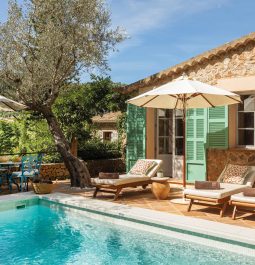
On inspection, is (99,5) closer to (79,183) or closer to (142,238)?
(79,183)

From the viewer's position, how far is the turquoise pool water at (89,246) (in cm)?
573

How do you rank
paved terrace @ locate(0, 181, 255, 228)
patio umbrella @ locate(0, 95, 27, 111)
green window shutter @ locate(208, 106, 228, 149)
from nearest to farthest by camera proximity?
paved terrace @ locate(0, 181, 255, 228), patio umbrella @ locate(0, 95, 27, 111), green window shutter @ locate(208, 106, 228, 149)

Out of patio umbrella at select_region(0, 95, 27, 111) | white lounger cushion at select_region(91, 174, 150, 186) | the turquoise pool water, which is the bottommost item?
the turquoise pool water

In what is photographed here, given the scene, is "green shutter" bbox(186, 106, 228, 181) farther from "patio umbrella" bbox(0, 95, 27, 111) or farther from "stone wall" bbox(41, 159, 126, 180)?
"patio umbrella" bbox(0, 95, 27, 111)

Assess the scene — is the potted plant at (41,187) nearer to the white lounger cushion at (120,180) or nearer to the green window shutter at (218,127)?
the white lounger cushion at (120,180)

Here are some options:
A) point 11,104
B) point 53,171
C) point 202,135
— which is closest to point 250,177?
point 202,135

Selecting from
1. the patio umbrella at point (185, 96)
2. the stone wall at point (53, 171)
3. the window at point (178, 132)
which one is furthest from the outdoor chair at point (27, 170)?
the window at point (178, 132)

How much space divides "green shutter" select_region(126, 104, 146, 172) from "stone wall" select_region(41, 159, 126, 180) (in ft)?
6.88

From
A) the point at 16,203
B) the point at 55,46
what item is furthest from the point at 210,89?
the point at 16,203

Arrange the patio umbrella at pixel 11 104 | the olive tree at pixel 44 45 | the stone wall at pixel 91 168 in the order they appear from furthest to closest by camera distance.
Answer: the stone wall at pixel 91 168 < the olive tree at pixel 44 45 < the patio umbrella at pixel 11 104

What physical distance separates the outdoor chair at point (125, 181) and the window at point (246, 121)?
258 cm

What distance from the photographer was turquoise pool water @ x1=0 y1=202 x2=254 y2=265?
573cm

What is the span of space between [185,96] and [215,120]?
6.90 feet

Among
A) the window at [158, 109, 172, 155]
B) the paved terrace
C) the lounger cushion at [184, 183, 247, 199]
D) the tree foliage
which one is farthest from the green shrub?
the lounger cushion at [184, 183, 247, 199]
